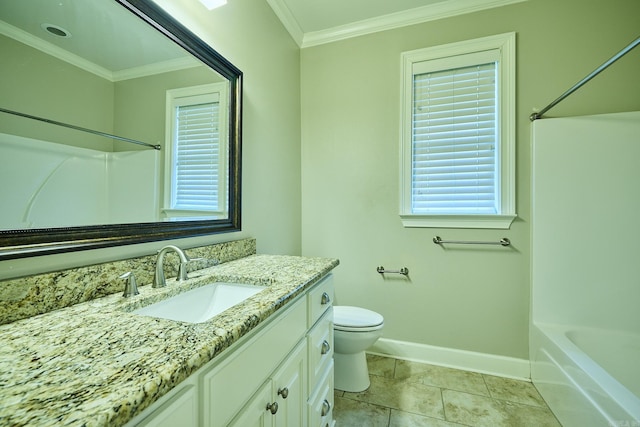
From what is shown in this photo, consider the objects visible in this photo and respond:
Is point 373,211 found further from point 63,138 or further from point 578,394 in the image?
point 63,138

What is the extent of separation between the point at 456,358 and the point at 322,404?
1.26m

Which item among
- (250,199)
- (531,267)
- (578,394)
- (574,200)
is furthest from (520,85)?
(250,199)

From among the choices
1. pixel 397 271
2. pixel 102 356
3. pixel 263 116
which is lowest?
pixel 397 271

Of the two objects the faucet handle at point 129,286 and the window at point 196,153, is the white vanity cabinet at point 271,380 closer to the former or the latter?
the faucet handle at point 129,286

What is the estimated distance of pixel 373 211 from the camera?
86.7 inches

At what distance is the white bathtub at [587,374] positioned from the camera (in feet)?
3.63

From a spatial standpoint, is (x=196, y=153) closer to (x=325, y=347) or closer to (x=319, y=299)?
(x=319, y=299)

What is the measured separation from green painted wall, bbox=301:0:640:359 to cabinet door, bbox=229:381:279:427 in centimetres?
151

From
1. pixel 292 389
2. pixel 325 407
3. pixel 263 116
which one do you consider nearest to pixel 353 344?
pixel 325 407

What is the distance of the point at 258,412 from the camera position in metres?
0.75

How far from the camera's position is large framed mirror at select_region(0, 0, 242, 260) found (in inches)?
27.9

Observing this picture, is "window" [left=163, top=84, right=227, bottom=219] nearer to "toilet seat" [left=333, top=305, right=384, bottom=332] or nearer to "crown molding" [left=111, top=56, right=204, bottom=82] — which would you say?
"crown molding" [left=111, top=56, right=204, bottom=82]

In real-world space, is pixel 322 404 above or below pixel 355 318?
below

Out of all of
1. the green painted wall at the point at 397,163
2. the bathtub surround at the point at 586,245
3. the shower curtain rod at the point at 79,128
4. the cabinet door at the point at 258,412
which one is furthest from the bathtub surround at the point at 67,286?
the bathtub surround at the point at 586,245
